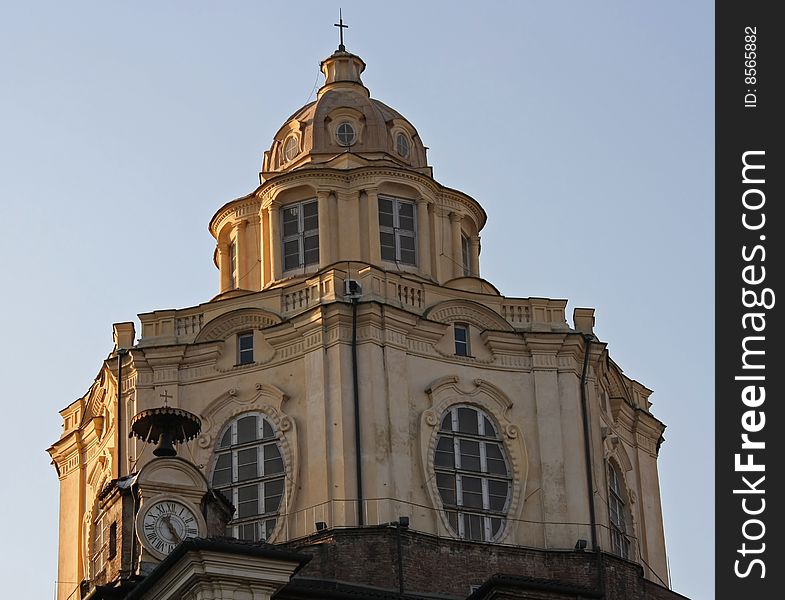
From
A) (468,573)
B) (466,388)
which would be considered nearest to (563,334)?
(466,388)

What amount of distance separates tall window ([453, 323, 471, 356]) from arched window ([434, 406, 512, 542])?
1717 millimetres

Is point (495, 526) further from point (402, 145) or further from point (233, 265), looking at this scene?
point (402, 145)

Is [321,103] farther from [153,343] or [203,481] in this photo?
[203,481]

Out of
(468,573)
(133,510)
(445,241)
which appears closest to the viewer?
(133,510)

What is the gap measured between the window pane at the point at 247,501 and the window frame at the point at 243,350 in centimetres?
378

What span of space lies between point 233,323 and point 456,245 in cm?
846

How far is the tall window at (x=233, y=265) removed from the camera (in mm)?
67250

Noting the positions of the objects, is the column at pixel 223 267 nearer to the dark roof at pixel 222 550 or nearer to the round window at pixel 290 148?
the round window at pixel 290 148

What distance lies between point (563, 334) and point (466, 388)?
3360 mm

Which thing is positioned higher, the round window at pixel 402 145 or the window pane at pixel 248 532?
the round window at pixel 402 145

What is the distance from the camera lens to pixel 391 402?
60062 mm

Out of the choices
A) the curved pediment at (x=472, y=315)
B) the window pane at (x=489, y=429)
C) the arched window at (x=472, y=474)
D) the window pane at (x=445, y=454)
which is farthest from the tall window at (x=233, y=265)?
the window pane at (x=489, y=429)

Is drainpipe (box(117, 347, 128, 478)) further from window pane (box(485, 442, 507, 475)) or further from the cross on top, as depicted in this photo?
window pane (box(485, 442, 507, 475))

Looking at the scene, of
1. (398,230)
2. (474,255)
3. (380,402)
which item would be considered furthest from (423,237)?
(380,402)
